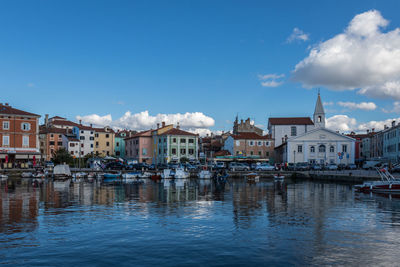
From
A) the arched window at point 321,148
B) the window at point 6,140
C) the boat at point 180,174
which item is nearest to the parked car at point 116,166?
the boat at point 180,174

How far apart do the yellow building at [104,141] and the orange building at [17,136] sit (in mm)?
27641

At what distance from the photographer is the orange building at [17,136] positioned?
6931 centimetres

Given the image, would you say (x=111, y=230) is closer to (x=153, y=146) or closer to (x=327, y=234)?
(x=327, y=234)

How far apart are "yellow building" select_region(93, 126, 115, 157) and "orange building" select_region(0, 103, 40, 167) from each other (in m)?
27.6

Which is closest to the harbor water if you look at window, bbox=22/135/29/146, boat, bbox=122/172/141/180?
boat, bbox=122/172/141/180

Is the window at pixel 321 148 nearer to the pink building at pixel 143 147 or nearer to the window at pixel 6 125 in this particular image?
the pink building at pixel 143 147

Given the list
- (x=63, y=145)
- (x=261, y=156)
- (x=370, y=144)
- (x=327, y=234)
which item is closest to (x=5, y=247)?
(x=327, y=234)

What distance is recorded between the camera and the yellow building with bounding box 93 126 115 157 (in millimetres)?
100562

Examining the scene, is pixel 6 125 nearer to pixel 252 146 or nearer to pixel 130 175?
pixel 130 175

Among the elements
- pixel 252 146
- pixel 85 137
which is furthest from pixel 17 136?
pixel 252 146

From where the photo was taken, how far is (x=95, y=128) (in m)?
103

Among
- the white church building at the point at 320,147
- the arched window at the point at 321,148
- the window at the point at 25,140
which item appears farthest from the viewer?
the arched window at the point at 321,148

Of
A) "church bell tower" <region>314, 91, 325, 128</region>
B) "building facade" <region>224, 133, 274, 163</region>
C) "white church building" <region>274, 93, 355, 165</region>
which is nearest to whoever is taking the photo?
"white church building" <region>274, 93, 355, 165</region>

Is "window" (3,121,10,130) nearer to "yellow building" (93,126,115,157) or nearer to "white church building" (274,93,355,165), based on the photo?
"yellow building" (93,126,115,157)
